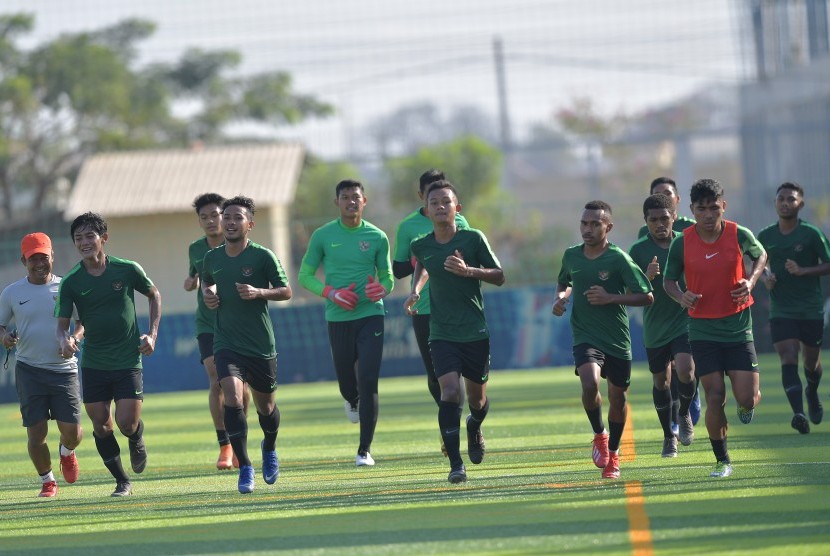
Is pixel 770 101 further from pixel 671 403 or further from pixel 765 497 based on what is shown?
pixel 765 497

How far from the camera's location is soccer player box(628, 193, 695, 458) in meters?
12.3

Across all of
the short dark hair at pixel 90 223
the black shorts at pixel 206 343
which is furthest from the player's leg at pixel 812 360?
the short dark hair at pixel 90 223

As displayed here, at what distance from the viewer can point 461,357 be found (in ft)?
36.9

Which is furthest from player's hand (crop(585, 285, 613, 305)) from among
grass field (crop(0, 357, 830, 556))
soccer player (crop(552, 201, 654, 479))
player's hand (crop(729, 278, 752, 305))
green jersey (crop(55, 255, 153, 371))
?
green jersey (crop(55, 255, 153, 371))

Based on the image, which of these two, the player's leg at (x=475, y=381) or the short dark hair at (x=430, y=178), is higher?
the short dark hair at (x=430, y=178)

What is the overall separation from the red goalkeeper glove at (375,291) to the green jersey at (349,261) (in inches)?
3.2

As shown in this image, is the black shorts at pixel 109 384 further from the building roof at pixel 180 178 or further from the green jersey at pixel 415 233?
the building roof at pixel 180 178

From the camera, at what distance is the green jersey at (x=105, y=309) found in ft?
37.0

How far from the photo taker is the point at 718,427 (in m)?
10.8

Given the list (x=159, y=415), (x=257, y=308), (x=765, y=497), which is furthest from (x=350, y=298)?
(x=159, y=415)

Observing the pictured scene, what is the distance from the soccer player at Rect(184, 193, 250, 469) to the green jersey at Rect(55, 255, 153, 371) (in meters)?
1.52

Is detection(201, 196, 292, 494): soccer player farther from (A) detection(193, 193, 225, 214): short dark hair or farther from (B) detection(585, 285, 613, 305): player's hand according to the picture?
(B) detection(585, 285, 613, 305): player's hand

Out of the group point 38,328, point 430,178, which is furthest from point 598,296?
point 38,328

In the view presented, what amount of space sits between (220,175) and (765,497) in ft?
82.5
